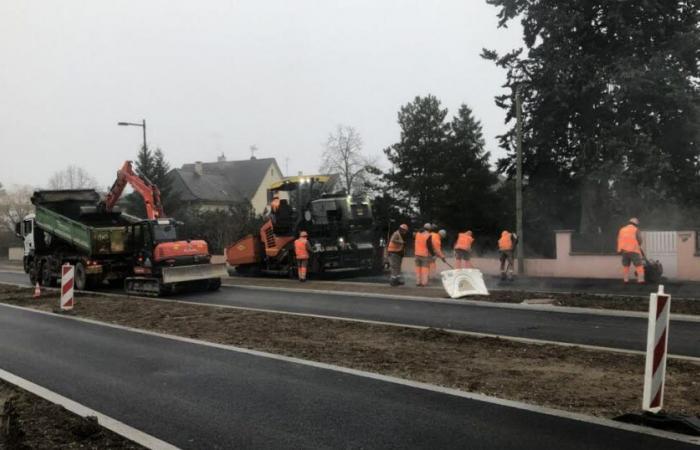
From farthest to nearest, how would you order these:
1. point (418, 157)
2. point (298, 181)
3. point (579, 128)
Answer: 1. point (418, 157)
2. point (579, 128)
3. point (298, 181)

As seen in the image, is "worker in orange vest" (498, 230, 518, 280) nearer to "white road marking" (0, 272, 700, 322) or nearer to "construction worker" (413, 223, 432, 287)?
"construction worker" (413, 223, 432, 287)

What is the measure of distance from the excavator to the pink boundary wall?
10228 mm

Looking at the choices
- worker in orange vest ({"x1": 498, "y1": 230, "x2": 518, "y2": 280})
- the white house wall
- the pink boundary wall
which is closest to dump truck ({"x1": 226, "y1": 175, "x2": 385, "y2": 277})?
worker in orange vest ({"x1": 498, "y1": 230, "x2": 518, "y2": 280})

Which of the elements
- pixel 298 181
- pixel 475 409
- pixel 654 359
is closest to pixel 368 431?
pixel 475 409

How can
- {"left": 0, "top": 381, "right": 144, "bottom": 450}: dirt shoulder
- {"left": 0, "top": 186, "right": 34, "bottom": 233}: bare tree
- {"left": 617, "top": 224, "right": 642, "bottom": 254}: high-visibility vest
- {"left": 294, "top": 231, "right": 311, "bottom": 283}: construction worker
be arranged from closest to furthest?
{"left": 0, "top": 381, "right": 144, "bottom": 450}: dirt shoulder < {"left": 617, "top": 224, "right": 642, "bottom": 254}: high-visibility vest < {"left": 294, "top": 231, "right": 311, "bottom": 283}: construction worker < {"left": 0, "top": 186, "right": 34, "bottom": 233}: bare tree

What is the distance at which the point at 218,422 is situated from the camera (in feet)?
18.0

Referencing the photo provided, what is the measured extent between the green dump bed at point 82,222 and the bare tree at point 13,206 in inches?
1587

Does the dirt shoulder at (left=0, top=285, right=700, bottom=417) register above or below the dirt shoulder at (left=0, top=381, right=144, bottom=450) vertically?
above

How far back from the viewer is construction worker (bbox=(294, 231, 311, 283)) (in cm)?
1931

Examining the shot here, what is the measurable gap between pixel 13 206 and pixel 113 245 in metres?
52.0

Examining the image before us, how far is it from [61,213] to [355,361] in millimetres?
17323

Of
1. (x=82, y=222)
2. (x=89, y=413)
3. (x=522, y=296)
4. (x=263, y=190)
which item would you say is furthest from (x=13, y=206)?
(x=89, y=413)

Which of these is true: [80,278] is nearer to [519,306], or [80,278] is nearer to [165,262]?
[165,262]

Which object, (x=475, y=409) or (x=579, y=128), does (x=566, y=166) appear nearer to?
(x=579, y=128)
